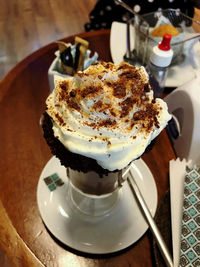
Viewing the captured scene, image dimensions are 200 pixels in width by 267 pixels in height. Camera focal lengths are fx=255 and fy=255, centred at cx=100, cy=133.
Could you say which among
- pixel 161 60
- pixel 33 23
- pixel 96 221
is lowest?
pixel 96 221

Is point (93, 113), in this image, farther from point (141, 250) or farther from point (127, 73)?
point (141, 250)

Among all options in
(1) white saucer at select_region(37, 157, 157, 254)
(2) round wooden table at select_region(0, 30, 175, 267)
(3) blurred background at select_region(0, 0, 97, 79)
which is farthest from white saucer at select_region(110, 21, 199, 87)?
(3) blurred background at select_region(0, 0, 97, 79)

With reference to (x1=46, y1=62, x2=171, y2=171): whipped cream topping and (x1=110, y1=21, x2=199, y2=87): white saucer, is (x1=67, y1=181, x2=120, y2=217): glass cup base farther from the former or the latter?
(x1=110, y1=21, x2=199, y2=87): white saucer

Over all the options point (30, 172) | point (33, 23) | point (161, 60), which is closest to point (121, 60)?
point (161, 60)

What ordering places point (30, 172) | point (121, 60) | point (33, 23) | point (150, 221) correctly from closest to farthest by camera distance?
1. point (150, 221)
2. point (30, 172)
3. point (121, 60)
4. point (33, 23)

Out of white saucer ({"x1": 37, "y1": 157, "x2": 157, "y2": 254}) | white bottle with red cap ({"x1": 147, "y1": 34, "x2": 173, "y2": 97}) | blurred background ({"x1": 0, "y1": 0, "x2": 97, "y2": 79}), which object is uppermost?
white bottle with red cap ({"x1": 147, "y1": 34, "x2": 173, "y2": 97})

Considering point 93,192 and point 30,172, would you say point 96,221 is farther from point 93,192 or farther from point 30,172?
point 30,172

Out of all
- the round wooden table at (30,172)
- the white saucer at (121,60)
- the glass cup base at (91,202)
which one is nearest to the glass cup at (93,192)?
the glass cup base at (91,202)
